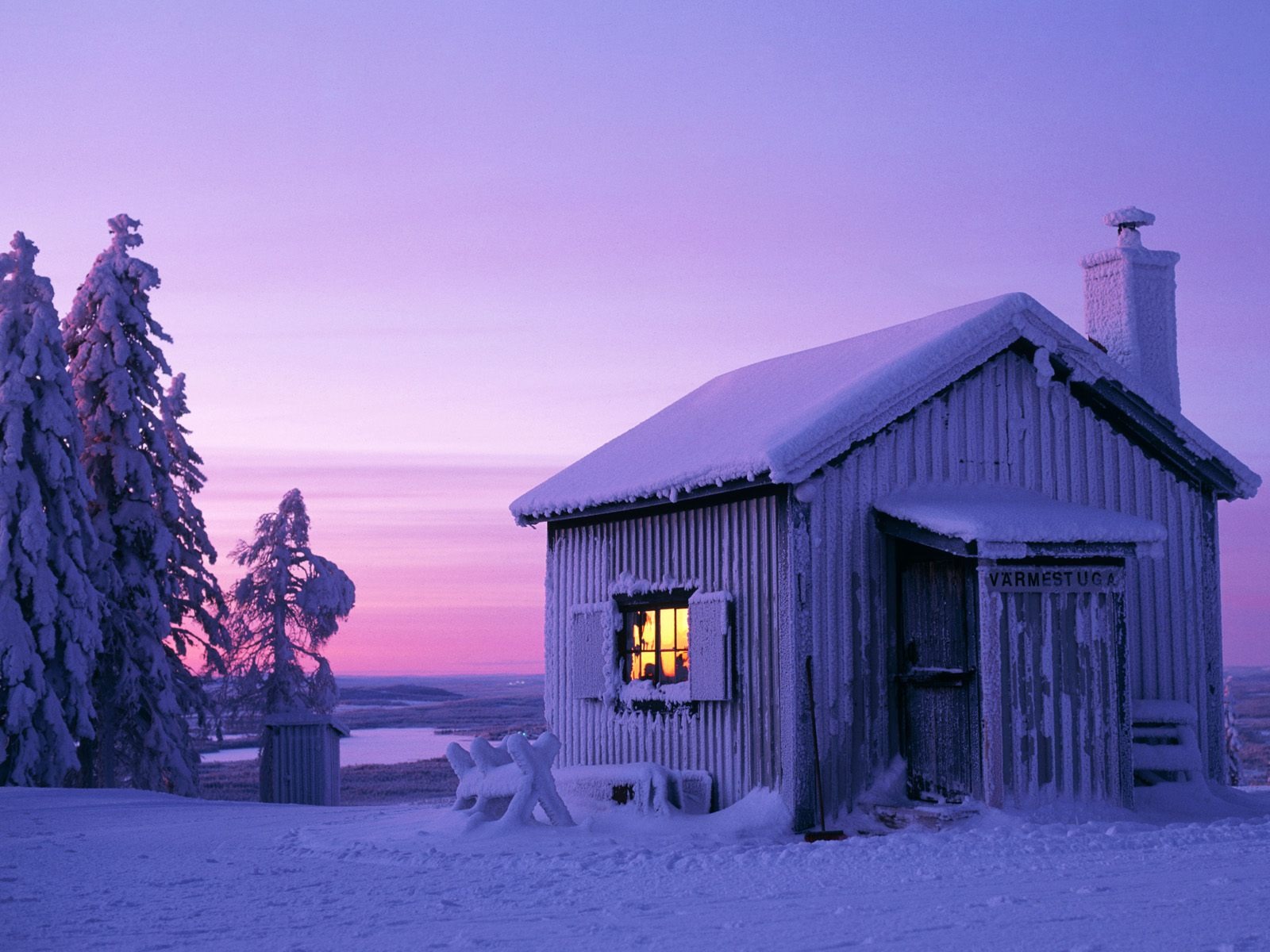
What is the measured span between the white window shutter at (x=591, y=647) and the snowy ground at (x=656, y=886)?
86.2 inches

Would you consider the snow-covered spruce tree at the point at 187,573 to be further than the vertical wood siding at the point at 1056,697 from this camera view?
Yes

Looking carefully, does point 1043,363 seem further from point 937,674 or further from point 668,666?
point 668,666

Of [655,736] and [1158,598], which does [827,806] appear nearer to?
[655,736]

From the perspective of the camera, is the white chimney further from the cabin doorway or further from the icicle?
the cabin doorway

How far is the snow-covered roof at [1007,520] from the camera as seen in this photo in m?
12.4

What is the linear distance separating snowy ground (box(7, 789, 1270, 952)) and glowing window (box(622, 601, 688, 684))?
1794mm

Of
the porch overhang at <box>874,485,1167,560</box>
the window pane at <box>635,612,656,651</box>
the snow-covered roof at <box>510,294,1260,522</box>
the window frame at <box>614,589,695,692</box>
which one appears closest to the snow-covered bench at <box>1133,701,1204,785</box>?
the porch overhang at <box>874,485,1167,560</box>

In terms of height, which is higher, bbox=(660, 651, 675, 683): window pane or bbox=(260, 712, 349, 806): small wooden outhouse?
bbox=(660, 651, 675, 683): window pane

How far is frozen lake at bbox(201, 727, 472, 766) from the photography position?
4566 centimetres

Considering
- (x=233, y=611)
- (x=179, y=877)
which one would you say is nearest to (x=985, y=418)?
(x=179, y=877)

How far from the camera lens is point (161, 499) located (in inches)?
1007

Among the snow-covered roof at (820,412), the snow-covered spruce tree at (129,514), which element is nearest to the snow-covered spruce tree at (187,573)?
the snow-covered spruce tree at (129,514)

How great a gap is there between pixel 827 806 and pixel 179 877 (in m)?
5.83

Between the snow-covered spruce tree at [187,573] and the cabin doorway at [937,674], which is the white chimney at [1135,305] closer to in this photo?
the cabin doorway at [937,674]
